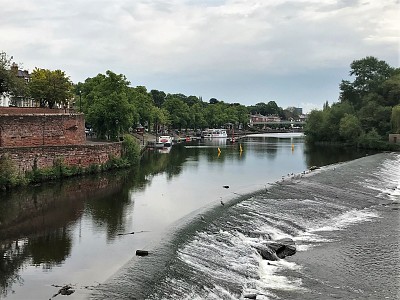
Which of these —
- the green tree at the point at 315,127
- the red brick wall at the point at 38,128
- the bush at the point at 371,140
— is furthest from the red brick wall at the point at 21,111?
the green tree at the point at 315,127

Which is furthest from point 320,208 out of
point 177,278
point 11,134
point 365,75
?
point 365,75

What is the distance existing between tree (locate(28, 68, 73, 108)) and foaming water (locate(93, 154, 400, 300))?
99.1ft

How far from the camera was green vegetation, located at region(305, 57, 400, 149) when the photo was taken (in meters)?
80.5

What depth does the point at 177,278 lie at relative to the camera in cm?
1552

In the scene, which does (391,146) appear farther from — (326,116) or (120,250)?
(120,250)

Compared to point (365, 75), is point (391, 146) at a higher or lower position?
lower

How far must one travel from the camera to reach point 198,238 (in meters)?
20.2

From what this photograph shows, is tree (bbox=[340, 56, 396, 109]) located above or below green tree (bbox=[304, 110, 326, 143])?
above

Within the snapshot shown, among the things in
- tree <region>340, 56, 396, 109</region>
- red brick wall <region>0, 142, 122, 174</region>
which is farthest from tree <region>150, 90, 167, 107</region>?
red brick wall <region>0, 142, 122, 174</region>

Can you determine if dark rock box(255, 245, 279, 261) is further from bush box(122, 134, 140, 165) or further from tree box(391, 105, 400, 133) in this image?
tree box(391, 105, 400, 133)

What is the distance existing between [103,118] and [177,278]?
3785 centimetres

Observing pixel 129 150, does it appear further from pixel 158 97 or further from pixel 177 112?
pixel 158 97

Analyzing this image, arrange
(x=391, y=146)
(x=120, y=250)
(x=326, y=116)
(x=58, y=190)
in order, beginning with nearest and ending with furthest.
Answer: (x=120, y=250) < (x=58, y=190) < (x=391, y=146) < (x=326, y=116)

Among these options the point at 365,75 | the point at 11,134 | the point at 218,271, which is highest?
→ the point at 365,75
